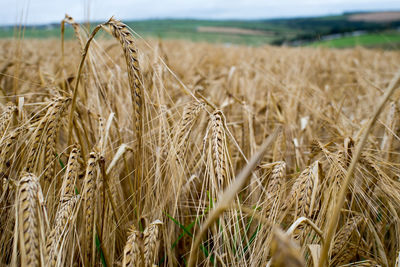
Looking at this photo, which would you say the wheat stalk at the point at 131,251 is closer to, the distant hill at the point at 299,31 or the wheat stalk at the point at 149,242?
the wheat stalk at the point at 149,242

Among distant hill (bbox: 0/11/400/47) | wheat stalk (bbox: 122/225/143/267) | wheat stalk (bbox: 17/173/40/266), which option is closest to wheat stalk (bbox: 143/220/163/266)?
wheat stalk (bbox: 122/225/143/267)

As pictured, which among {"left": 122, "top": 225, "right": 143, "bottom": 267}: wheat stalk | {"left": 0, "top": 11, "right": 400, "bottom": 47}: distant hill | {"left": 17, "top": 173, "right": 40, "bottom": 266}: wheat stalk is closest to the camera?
{"left": 17, "top": 173, "right": 40, "bottom": 266}: wheat stalk

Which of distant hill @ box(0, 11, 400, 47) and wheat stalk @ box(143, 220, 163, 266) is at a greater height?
distant hill @ box(0, 11, 400, 47)

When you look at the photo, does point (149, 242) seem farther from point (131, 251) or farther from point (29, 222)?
point (29, 222)

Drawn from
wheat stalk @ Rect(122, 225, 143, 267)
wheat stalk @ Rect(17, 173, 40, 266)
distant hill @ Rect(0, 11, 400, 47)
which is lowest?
wheat stalk @ Rect(122, 225, 143, 267)

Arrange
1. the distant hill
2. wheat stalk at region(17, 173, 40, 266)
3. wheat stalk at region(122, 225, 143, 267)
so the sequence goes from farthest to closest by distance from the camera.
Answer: the distant hill, wheat stalk at region(122, 225, 143, 267), wheat stalk at region(17, 173, 40, 266)

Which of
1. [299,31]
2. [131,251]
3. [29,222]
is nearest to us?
[29,222]

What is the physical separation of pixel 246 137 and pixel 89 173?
3.01 feet

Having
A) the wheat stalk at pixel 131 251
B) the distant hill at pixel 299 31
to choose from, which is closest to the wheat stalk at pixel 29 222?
the wheat stalk at pixel 131 251

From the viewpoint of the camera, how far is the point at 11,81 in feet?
8.07

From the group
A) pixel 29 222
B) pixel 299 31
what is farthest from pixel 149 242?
pixel 299 31

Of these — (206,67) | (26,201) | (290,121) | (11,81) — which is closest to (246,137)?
(290,121)

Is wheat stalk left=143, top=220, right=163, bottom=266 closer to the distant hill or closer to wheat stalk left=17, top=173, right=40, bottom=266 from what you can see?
wheat stalk left=17, top=173, right=40, bottom=266

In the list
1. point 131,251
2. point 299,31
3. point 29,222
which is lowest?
Result: point 131,251
